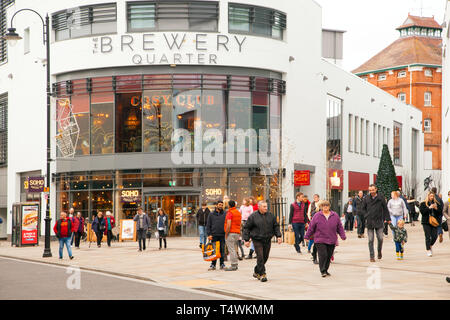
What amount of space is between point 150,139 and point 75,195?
5570 mm

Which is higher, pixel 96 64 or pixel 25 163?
pixel 96 64

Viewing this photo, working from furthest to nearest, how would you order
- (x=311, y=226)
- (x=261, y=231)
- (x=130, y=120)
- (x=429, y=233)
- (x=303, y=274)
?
(x=130, y=120)
(x=429, y=233)
(x=303, y=274)
(x=311, y=226)
(x=261, y=231)

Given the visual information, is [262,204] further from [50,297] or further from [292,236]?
[292,236]

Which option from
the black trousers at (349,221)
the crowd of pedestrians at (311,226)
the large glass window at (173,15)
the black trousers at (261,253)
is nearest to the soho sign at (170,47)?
the large glass window at (173,15)

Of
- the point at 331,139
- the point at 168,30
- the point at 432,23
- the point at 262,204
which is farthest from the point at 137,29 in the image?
the point at 432,23

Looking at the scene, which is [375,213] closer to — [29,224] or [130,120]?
[29,224]

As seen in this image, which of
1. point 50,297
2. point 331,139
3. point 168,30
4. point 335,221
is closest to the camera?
point 50,297

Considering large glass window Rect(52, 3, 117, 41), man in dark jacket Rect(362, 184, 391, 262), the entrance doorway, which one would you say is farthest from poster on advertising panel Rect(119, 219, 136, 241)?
man in dark jacket Rect(362, 184, 391, 262)

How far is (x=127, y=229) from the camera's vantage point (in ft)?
113

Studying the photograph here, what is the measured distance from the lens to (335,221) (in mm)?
15328

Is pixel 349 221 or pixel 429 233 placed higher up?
pixel 429 233

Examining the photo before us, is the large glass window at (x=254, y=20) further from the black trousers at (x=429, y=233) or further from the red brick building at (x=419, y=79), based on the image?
the red brick building at (x=419, y=79)

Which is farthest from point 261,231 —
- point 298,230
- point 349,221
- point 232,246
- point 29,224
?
point 349,221

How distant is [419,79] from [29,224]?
71.1m
